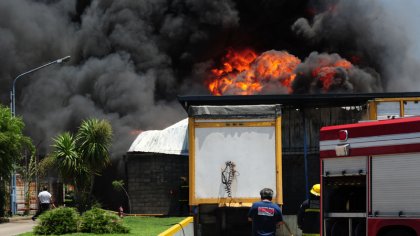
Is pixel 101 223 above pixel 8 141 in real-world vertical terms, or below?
below

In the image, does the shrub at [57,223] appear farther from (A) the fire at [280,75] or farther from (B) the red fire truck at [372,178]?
(A) the fire at [280,75]

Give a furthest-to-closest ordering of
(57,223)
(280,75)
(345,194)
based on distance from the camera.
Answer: (280,75) < (57,223) < (345,194)

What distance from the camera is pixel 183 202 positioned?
28.9m

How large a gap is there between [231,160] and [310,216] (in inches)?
150

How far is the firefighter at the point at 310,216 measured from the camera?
13711 mm

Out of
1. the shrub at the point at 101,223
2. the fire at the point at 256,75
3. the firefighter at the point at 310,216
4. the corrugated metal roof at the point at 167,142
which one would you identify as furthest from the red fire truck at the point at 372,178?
the fire at the point at 256,75

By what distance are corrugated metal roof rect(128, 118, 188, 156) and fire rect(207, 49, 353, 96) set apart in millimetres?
12083

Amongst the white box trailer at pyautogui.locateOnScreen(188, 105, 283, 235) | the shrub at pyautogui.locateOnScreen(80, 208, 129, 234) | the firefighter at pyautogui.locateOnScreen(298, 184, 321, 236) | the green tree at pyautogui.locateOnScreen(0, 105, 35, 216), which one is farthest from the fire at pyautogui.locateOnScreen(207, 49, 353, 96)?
the firefighter at pyautogui.locateOnScreen(298, 184, 321, 236)

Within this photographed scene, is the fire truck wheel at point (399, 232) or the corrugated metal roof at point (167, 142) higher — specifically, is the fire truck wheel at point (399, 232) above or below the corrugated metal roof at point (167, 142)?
below

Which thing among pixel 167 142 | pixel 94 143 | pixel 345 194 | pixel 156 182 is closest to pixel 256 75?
pixel 167 142

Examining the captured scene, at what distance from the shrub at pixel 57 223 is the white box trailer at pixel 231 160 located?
3.18 meters

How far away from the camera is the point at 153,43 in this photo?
49.0 meters

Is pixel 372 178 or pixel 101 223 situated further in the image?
pixel 101 223

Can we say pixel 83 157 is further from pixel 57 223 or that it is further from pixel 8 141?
pixel 57 223
